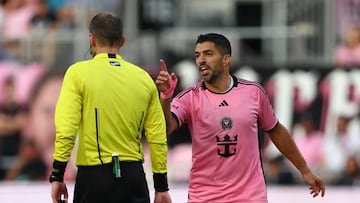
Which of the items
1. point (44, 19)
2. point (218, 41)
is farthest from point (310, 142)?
point (218, 41)

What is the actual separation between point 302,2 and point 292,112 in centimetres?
334

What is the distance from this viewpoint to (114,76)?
7152 mm

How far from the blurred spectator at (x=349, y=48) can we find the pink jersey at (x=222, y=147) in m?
11.6

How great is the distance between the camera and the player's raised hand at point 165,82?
290 inches

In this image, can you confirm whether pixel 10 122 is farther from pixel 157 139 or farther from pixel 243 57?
pixel 157 139

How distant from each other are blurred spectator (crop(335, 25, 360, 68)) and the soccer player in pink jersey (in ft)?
37.9

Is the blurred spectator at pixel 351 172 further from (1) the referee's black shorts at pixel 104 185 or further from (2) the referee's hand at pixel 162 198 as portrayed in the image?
(1) the referee's black shorts at pixel 104 185

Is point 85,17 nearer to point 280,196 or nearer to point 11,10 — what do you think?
point 11,10

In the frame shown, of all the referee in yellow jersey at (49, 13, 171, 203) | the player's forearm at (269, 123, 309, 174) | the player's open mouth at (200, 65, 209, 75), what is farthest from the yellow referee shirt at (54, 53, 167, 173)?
the player's forearm at (269, 123, 309, 174)

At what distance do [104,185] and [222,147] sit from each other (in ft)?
3.08

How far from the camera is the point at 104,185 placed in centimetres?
709

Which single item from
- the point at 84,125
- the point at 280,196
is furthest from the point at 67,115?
the point at 280,196

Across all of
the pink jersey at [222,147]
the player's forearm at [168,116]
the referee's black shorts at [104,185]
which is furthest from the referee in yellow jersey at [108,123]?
the pink jersey at [222,147]

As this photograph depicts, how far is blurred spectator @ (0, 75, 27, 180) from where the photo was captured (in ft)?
58.2
